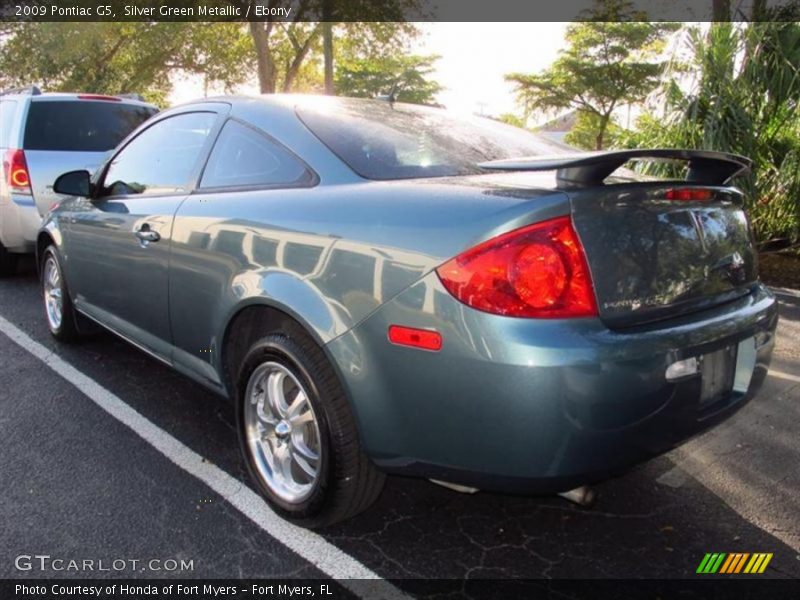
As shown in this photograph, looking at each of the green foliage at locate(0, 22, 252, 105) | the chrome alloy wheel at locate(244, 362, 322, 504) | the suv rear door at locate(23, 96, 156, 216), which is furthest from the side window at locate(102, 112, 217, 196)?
the green foliage at locate(0, 22, 252, 105)

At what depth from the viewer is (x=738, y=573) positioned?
2.41 m

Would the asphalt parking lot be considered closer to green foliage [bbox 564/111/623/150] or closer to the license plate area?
the license plate area

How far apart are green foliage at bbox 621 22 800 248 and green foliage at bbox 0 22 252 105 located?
677 inches

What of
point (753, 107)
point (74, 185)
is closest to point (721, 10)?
point (753, 107)

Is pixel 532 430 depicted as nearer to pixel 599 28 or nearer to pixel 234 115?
pixel 234 115

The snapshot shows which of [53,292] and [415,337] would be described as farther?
[53,292]

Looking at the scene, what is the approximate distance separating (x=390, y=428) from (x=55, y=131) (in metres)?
5.82

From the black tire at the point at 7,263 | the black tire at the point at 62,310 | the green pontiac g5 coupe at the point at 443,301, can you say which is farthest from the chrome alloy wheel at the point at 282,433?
the black tire at the point at 7,263

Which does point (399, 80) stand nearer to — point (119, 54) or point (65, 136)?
point (119, 54)

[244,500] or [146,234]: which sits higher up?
[146,234]

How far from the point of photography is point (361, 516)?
9.10 ft

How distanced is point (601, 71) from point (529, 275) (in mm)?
30736
